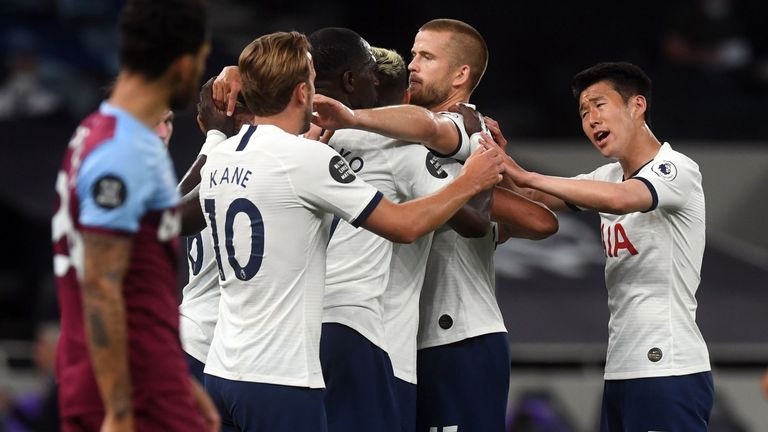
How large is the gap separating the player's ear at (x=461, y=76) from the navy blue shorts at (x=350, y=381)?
1366 millimetres

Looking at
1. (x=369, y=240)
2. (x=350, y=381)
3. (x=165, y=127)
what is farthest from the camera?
(x=165, y=127)

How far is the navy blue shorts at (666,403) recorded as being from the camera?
6.12 m

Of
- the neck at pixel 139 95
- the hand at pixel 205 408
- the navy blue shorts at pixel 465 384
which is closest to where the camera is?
the neck at pixel 139 95

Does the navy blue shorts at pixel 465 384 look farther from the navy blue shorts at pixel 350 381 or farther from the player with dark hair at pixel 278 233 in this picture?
the player with dark hair at pixel 278 233

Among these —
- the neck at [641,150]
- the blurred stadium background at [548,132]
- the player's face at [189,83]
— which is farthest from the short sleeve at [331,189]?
the blurred stadium background at [548,132]

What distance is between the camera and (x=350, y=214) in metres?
5.07

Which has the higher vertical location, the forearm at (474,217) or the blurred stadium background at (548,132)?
the blurred stadium background at (548,132)

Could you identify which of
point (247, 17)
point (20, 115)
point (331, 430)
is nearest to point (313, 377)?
point (331, 430)

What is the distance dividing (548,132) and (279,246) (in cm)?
985

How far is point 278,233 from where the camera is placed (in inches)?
199

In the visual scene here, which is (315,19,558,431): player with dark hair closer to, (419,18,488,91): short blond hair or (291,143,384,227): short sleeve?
(419,18,488,91): short blond hair

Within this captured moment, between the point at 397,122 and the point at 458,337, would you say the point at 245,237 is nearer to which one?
the point at 397,122

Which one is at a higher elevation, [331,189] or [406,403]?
[331,189]

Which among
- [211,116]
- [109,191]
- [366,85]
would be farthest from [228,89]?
[109,191]
